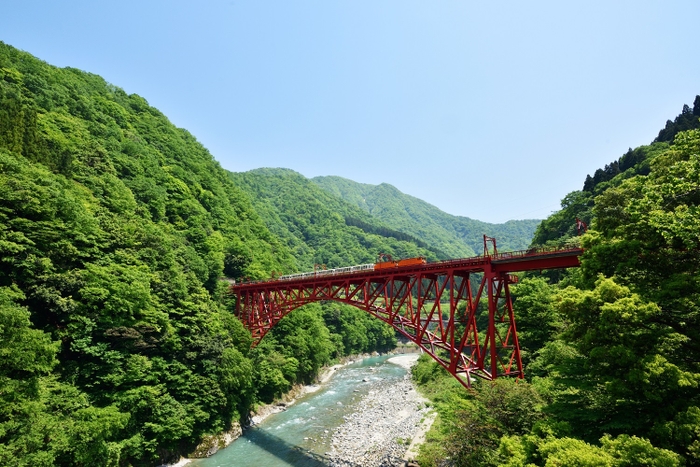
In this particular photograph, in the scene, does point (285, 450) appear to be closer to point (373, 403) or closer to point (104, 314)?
point (373, 403)

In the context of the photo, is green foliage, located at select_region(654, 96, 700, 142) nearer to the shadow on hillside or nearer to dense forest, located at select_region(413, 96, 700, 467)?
dense forest, located at select_region(413, 96, 700, 467)

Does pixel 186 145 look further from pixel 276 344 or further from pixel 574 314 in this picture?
pixel 574 314

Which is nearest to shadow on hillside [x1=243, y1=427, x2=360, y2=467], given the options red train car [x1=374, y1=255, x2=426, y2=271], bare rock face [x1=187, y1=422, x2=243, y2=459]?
bare rock face [x1=187, y1=422, x2=243, y2=459]

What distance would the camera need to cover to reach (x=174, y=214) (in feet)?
123

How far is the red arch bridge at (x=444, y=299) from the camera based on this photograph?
15539 millimetres

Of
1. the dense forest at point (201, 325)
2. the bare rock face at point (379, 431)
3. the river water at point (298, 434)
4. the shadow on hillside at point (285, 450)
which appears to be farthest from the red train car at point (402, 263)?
the river water at point (298, 434)

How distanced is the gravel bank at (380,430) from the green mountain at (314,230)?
49.7 meters

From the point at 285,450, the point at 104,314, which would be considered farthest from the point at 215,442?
the point at 104,314

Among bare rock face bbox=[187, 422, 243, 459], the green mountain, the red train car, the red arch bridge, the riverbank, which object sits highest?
the green mountain

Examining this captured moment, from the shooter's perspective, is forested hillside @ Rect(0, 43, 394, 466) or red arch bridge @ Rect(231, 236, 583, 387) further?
red arch bridge @ Rect(231, 236, 583, 387)

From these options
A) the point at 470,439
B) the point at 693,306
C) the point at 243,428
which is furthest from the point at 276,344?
the point at 693,306

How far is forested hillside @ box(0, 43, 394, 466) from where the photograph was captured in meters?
13.2

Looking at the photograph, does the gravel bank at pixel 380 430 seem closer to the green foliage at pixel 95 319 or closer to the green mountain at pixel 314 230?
the green foliage at pixel 95 319

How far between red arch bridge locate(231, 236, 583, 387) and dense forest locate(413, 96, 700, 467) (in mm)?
3883
